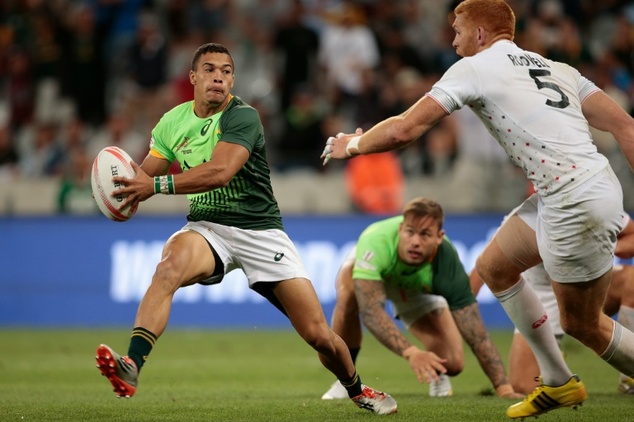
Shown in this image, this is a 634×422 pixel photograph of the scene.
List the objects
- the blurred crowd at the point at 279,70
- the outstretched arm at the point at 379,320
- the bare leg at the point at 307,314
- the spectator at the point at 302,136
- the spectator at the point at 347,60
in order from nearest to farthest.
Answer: the bare leg at the point at 307,314, the outstretched arm at the point at 379,320, the blurred crowd at the point at 279,70, the spectator at the point at 302,136, the spectator at the point at 347,60

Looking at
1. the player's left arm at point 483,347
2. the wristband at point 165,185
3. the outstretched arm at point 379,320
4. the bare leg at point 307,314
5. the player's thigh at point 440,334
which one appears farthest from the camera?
the player's thigh at point 440,334

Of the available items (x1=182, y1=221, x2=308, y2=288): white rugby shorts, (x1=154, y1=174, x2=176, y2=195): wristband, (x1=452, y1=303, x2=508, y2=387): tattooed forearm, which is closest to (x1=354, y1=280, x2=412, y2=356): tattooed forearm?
(x1=452, y1=303, x2=508, y2=387): tattooed forearm

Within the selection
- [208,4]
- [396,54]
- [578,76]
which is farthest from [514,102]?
[208,4]

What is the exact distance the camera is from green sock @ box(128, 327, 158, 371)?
6.76m

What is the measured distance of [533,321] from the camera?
7641 millimetres

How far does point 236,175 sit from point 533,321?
232 centimetres

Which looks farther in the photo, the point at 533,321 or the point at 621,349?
the point at 533,321

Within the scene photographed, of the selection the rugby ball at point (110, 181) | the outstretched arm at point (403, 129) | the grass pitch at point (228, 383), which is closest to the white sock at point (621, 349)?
the grass pitch at point (228, 383)

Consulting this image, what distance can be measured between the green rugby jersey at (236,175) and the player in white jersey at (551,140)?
765 millimetres

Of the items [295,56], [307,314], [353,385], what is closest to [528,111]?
[307,314]

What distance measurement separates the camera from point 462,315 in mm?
9305

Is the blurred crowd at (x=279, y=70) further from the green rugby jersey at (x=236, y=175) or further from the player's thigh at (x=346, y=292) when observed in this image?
the green rugby jersey at (x=236, y=175)

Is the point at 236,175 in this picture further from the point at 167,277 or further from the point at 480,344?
the point at 480,344

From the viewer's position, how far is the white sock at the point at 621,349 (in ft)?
23.4
